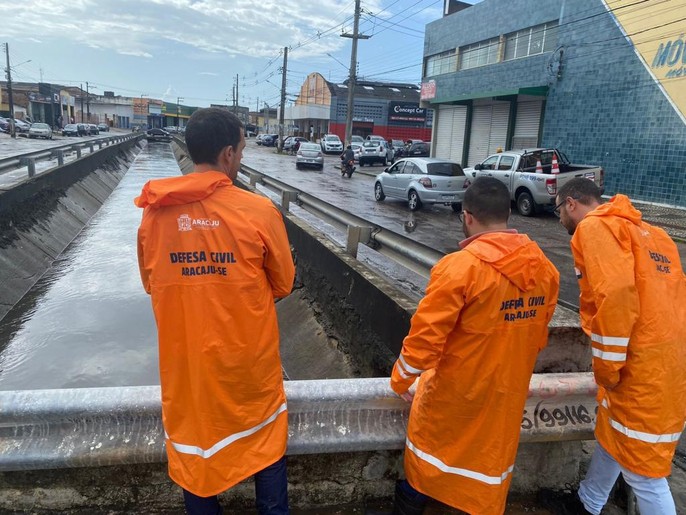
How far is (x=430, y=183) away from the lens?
54.0ft

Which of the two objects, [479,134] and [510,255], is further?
[479,134]

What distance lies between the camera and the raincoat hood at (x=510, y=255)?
2268 millimetres

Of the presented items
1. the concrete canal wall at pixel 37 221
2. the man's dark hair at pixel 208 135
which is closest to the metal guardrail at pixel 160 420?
the man's dark hair at pixel 208 135

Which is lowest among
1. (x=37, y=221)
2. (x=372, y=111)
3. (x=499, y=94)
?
(x=37, y=221)

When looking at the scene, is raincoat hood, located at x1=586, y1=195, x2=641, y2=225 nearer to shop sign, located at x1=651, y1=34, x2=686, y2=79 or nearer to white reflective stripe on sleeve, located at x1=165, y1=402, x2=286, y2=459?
white reflective stripe on sleeve, located at x1=165, y1=402, x2=286, y2=459

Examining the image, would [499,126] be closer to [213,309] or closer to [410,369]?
[410,369]

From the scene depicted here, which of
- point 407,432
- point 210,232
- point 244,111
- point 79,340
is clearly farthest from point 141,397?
point 244,111

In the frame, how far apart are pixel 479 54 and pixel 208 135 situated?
29296 mm

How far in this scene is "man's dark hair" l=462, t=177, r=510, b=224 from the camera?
2.41 m

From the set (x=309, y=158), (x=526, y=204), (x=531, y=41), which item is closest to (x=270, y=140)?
(x=309, y=158)

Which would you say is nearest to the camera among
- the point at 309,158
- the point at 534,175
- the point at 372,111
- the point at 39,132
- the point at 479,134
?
the point at 534,175

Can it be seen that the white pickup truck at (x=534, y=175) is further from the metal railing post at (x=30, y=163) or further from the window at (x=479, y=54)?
the window at (x=479, y=54)

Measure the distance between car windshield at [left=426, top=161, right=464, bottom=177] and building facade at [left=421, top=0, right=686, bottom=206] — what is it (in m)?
7.26

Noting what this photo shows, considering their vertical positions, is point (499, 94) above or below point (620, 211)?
above
